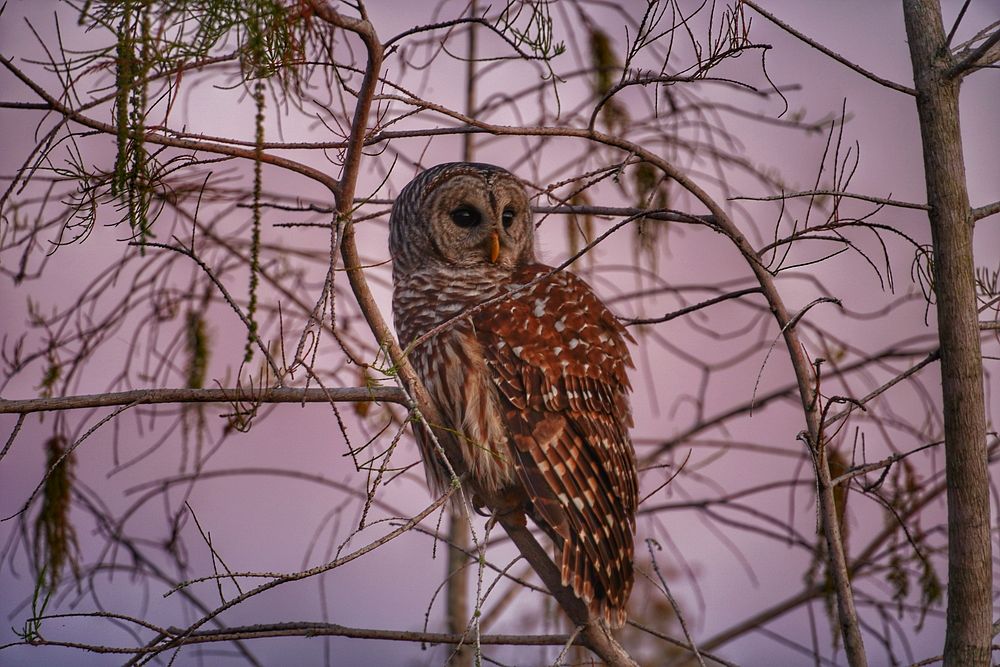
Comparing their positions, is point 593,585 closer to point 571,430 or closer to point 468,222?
point 571,430

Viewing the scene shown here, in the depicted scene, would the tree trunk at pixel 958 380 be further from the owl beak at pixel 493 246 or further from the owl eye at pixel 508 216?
the owl eye at pixel 508 216

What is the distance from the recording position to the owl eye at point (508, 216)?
11.8 feet

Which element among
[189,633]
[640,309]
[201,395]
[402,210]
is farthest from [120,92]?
[640,309]

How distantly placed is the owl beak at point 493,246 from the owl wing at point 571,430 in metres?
0.29

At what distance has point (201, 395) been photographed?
213cm

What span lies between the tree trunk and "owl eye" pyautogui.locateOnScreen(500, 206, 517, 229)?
1642 mm

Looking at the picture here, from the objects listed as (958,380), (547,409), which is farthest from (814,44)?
(547,409)

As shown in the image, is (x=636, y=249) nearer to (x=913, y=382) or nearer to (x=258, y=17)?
(x=913, y=382)

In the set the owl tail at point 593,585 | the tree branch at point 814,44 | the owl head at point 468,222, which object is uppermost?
the owl head at point 468,222

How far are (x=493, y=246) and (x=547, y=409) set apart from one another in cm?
74

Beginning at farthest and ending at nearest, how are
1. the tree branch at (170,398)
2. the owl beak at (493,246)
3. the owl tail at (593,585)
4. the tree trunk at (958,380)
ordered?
the owl beak at (493,246) → the owl tail at (593,585) → the tree trunk at (958,380) → the tree branch at (170,398)

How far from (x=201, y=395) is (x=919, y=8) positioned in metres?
1.98

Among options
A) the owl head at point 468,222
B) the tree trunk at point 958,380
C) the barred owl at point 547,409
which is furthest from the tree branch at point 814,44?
the owl head at point 468,222

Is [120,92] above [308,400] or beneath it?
above
